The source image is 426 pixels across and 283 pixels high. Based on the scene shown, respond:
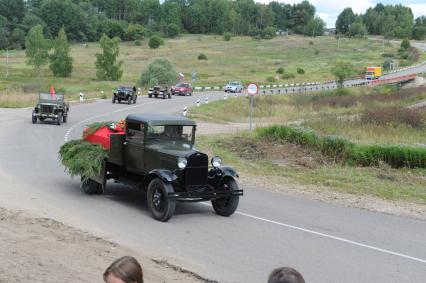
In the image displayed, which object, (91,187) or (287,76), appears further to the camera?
(287,76)

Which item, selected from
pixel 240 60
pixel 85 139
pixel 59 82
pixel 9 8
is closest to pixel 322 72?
pixel 240 60

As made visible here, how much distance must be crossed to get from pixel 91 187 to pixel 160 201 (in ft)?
9.19

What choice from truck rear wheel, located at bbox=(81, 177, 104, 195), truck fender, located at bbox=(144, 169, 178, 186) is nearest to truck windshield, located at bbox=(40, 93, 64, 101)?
truck rear wheel, located at bbox=(81, 177, 104, 195)

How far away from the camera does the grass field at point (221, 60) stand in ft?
284

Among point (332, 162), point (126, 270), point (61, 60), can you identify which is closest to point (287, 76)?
point (61, 60)

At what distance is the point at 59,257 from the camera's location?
26.2 ft

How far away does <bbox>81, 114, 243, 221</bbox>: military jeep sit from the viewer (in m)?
10.9

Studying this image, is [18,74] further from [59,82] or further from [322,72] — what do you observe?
[322,72]

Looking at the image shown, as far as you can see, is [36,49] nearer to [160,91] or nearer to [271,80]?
[271,80]

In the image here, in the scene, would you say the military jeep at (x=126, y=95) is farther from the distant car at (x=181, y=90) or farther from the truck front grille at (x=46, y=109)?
the truck front grille at (x=46, y=109)

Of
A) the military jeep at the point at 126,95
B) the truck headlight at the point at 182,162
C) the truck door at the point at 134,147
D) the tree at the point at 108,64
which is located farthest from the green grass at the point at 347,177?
the tree at the point at 108,64

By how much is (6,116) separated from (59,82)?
148ft

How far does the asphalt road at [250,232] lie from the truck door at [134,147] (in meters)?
0.84

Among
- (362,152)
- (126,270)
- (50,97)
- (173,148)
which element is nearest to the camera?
(126,270)
